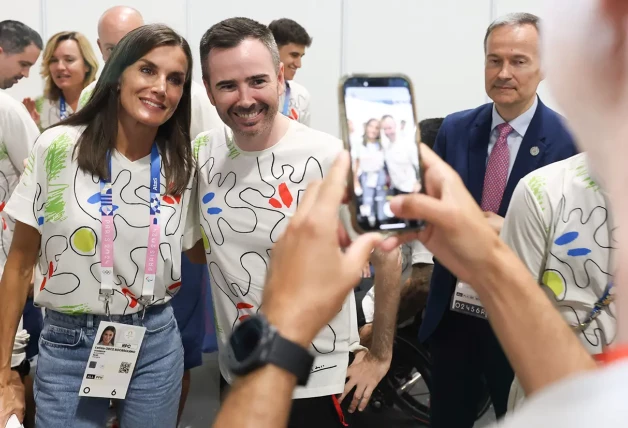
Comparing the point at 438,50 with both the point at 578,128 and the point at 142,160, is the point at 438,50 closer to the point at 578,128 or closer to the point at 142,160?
the point at 142,160

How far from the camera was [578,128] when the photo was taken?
22.1 inches

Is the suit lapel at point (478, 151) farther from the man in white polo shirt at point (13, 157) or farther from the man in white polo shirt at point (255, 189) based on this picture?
the man in white polo shirt at point (13, 157)

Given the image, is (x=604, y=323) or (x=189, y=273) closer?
(x=604, y=323)

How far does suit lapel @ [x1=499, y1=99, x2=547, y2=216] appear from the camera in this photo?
2244 mm

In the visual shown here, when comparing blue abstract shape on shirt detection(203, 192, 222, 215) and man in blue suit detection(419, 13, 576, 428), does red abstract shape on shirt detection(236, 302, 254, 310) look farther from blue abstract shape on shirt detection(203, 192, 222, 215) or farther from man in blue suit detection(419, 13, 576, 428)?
man in blue suit detection(419, 13, 576, 428)

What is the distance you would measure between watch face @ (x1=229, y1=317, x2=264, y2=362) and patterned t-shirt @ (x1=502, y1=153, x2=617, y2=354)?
1060mm

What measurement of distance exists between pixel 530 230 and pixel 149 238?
922 millimetres

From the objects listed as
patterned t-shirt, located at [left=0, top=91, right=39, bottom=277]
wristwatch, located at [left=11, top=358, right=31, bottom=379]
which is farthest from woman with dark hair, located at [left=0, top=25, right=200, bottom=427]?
wristwatch, located at [left=11, top=358, right=31, bottom=379]

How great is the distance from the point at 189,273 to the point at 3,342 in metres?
1.22

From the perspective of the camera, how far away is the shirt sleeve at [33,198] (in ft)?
6.00

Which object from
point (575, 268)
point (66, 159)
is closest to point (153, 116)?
point (66, 159)

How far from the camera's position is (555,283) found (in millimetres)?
1647

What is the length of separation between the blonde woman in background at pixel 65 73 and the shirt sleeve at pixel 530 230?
3.10 meters

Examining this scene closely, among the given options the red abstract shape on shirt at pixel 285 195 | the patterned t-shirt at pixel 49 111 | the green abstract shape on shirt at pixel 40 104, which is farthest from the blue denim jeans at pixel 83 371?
the green abstract shape on shirt at pixel 40 104
